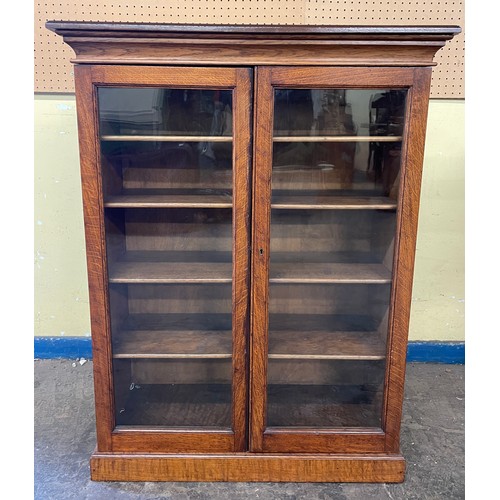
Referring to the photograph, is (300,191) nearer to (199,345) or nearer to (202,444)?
(199,345)

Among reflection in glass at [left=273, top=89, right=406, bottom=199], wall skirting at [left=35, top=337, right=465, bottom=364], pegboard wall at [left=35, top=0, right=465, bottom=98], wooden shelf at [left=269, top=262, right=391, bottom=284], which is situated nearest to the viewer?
reflection in glass at [left=273, top=89, right=406, bottom=199]

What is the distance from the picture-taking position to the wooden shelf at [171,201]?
1315 millimetres

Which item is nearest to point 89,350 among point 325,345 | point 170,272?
point 170,272

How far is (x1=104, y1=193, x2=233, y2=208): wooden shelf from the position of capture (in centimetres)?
132

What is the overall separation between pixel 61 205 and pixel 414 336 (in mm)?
1609

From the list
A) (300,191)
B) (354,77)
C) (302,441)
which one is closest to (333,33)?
(354,77)

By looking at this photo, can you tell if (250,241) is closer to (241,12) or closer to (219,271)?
(219,271)

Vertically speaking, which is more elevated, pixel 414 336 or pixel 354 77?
pixel 354 77

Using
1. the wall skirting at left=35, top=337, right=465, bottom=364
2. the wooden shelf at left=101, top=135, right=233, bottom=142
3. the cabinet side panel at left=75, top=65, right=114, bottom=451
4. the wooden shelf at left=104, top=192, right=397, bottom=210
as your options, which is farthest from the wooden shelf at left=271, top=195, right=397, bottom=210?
the wall skirting at left=35, top=337, right=465, bottom=364

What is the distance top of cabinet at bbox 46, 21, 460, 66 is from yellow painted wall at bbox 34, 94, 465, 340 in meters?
0.76

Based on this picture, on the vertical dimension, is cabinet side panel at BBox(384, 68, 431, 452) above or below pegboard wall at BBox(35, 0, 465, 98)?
below

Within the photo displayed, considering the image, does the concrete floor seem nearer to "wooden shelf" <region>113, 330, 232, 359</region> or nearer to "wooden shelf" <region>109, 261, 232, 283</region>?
"wooden shelf" <region>113, 330, 232, 359</region>

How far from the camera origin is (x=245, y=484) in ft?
4.65

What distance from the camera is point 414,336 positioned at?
2111 mm
